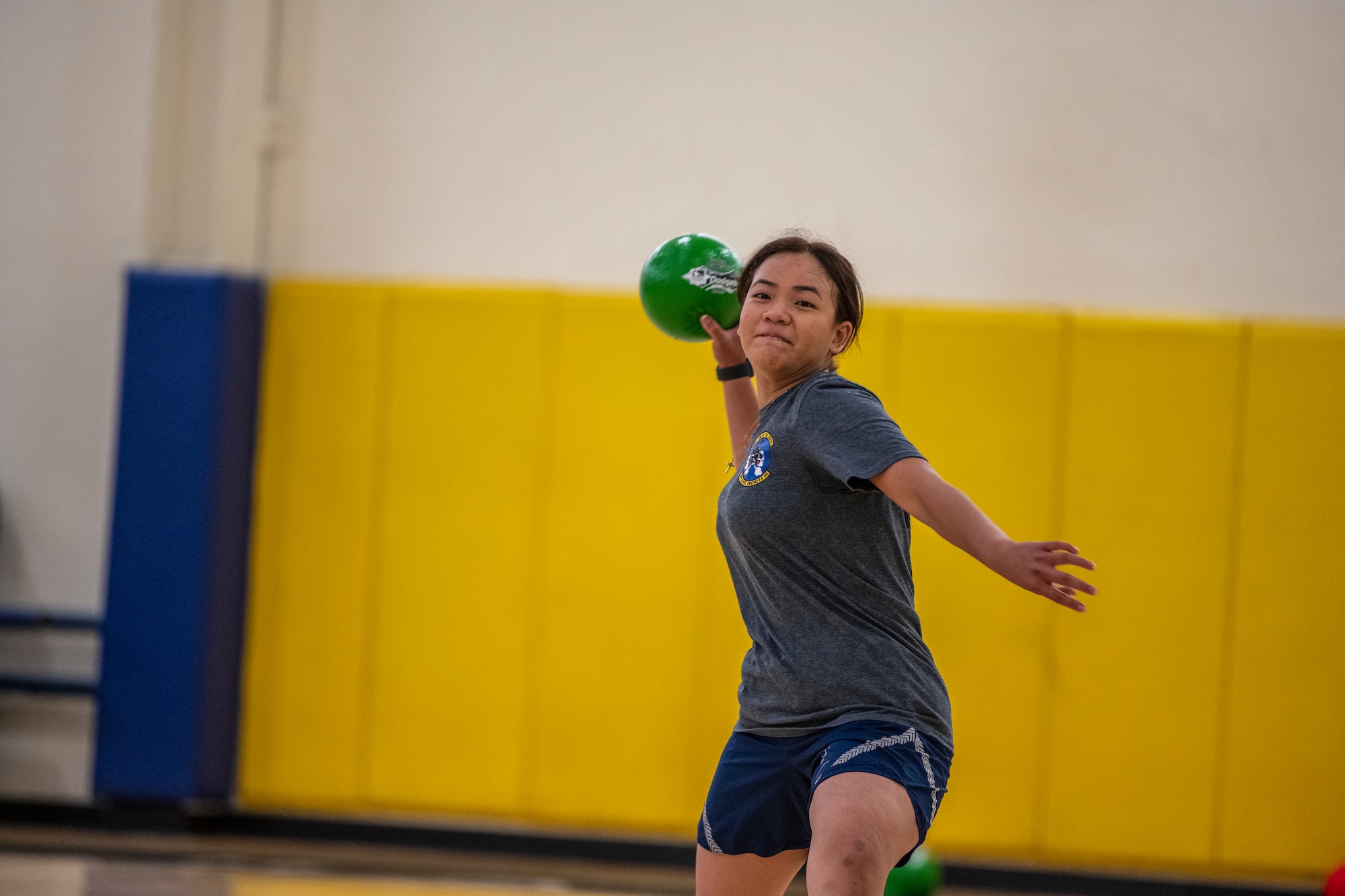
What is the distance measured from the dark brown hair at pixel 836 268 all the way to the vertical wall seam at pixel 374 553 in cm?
297

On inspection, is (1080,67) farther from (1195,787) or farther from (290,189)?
(290,189)

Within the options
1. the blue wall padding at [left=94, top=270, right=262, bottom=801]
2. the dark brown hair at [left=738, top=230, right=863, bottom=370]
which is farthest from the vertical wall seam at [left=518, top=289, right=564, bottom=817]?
the dark brown hair at [left=738, top=230, right=863, bottom=370]

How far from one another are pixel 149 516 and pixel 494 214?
177 centimetres

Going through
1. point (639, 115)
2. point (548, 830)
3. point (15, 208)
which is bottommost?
point (548, 830)

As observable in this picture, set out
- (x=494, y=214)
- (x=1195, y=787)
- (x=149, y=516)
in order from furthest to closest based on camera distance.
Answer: (x=494, y=214)
(x=149, y=516)
(x=1195, y=787)

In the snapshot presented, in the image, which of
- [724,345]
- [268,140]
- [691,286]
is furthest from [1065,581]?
[268,140]

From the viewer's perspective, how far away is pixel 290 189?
16.5ft

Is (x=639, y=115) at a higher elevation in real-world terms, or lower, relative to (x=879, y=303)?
higher

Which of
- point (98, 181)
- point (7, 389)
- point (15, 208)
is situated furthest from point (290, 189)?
point (7, 389)

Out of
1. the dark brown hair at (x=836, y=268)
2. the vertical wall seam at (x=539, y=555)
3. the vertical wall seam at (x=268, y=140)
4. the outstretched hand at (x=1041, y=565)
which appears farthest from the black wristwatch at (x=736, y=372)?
the vertical wall seam at (x=268, y=140)

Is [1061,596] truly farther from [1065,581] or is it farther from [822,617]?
[822,617]

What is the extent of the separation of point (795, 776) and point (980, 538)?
0.52 meters

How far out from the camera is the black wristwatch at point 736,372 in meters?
2.33

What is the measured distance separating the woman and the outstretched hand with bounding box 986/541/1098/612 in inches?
1.5
